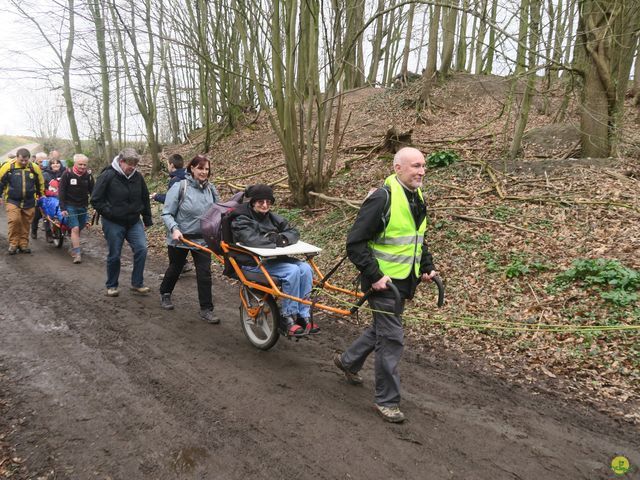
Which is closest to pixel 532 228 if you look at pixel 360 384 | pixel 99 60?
pixel 360 384

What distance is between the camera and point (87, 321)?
586 centimetres

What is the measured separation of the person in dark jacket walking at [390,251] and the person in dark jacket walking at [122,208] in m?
4.39

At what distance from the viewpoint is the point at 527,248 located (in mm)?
6855

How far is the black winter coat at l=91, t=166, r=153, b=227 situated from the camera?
256 inches

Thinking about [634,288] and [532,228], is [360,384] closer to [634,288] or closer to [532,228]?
[634,288]

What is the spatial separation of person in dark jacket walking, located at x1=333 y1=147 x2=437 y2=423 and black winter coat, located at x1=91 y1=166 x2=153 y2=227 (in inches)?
173

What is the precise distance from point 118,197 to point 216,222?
2.32 metres

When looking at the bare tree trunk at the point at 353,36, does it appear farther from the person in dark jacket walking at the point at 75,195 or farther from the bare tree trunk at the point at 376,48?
the person in dark jacket walking at the point at 75,195

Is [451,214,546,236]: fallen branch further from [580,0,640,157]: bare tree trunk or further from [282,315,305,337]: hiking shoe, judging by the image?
[282,315,305,337]: hiking shoe

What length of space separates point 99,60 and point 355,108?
10.1 meters

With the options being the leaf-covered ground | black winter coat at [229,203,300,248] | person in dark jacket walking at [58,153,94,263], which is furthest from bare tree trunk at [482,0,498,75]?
person in dark jacket walking at [58,153,94,263]

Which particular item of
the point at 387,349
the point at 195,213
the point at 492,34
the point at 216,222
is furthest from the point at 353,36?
the point at 387,349

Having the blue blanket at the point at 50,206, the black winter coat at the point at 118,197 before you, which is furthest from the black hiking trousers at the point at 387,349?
the blue blanket at the point at 50,206

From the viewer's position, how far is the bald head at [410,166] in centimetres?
366
